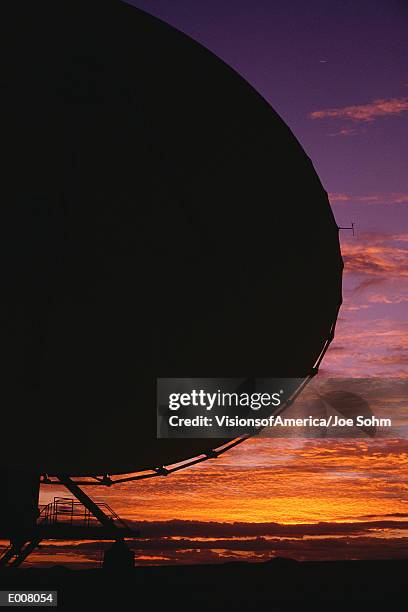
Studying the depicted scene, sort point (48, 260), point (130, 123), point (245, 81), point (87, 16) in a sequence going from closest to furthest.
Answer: point (48, 260), point (130, 123), point (87, 16), point (245, 81)

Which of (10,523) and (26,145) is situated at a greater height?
(26,145)

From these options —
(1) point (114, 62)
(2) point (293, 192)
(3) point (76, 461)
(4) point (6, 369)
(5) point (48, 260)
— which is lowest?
(3) point (76, 461)

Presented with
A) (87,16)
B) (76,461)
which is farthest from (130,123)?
(76,461)

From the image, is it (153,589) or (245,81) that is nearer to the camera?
(153,589)

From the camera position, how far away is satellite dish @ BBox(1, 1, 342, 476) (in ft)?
52.7

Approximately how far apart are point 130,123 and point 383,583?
9.64 metres

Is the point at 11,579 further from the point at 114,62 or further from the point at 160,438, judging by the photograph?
the point at 114,62

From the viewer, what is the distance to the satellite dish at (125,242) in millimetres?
16062

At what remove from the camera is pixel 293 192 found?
19.4 meters

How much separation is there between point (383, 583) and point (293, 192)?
295 inches

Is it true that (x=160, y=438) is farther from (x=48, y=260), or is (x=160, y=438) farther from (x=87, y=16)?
(x=87, y=16)

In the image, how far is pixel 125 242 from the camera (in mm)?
16281

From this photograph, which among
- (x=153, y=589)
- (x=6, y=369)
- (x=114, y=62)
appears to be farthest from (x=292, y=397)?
(x=114, y=62)

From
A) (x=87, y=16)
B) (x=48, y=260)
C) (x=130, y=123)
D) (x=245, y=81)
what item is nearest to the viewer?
(x=48, y=260)
